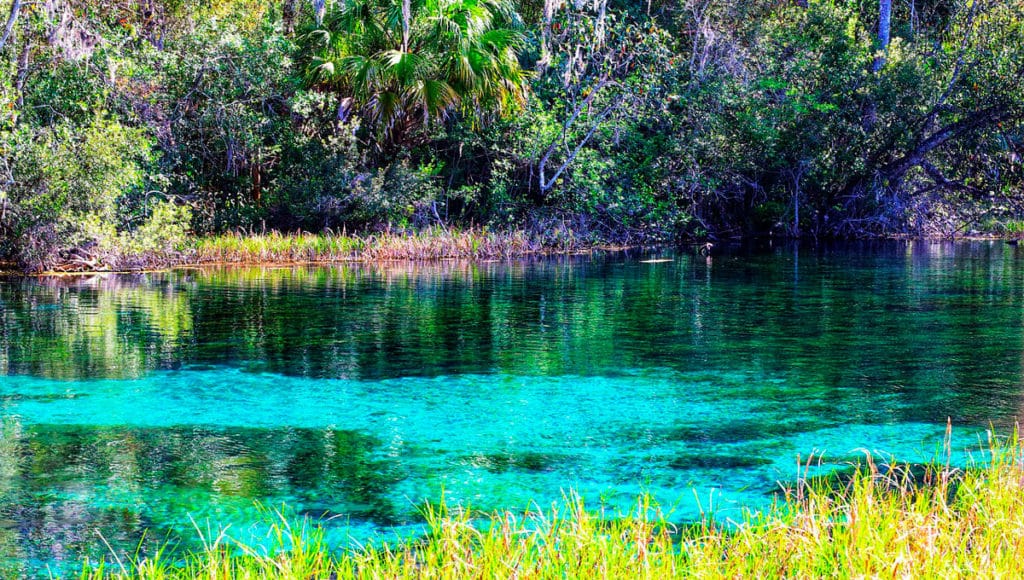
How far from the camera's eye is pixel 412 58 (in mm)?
24844

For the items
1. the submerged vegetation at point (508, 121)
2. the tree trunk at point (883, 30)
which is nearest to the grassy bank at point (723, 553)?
the submerged vegetation at point (508, 121)

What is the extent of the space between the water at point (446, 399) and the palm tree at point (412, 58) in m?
9.34

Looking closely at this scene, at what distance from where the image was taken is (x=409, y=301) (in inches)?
642

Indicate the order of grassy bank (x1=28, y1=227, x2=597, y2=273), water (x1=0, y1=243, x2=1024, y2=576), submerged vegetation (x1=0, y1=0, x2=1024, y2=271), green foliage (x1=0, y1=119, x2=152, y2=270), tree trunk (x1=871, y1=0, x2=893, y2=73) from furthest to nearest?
tree trunk (x1=871, y1=0, x2=893, y2=73) < submerged vegetation (x1=0, y1=0, x2=1024, y2=271) < grassy bank (x1=28, y1=227, x2=597, y2=273) < green foliage (x1=0, y1=119, x2=152, y2=270) < water (x1=0, y1=243, x2=1024, y2=576)

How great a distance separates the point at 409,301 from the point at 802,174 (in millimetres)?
18786

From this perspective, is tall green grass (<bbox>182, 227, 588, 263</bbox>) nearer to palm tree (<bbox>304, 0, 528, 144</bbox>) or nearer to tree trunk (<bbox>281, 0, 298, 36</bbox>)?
palm tree (<bbox>304, 0, 528, 144</bbox>)

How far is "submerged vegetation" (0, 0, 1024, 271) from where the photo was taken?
23.0 m

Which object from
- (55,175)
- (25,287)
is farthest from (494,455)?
(55,175)

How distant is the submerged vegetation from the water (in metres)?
7.16

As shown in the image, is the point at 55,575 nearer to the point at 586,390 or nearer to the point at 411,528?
the point at 411,528

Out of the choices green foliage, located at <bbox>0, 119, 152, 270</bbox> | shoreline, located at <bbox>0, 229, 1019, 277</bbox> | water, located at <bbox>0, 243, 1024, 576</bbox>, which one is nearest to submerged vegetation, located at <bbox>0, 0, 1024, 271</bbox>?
green foliage, located at <bbox>0, 119, 152, 270</bbox>

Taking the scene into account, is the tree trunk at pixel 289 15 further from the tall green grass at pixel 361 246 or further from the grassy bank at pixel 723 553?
the grassy bank at pixel 723 553

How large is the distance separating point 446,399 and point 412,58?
17498 millimetres

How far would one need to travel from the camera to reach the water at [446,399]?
582 cm
